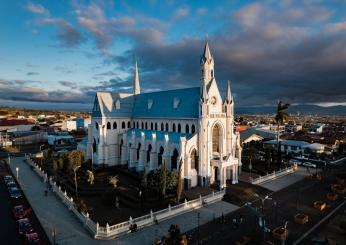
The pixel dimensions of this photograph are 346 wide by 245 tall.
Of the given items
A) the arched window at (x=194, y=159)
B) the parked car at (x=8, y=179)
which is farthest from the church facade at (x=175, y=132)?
the parked car at (x=8, y=179)

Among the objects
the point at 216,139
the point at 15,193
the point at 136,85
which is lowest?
the point at 15,193

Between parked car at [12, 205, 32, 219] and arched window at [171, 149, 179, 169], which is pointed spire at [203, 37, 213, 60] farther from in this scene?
parked car at [12, 205, 32, 219]

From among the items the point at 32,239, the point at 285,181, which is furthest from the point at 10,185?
the point at 285,181

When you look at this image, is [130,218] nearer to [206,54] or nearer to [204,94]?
[204,94]

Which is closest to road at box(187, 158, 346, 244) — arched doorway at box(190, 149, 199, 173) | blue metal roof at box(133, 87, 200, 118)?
arched doorway at box(190, 149, 199, 173)

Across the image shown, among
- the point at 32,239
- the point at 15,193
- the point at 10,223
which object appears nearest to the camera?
the point at 32,239

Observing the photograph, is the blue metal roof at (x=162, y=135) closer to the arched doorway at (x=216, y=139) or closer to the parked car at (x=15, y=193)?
the arched doorway at (x=216, y=139)
